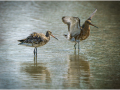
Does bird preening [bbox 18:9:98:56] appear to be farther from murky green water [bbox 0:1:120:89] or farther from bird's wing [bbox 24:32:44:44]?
murky green water [bbox 0:1:120:89]

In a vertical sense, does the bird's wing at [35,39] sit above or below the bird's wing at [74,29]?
below

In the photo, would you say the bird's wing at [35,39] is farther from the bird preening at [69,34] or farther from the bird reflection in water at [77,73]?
the bird reflection in water at [77,73]

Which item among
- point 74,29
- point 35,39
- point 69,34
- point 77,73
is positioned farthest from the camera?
point 69,34

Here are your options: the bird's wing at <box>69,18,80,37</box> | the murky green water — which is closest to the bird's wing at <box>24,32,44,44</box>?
the murky green water

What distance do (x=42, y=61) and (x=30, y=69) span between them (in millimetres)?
923

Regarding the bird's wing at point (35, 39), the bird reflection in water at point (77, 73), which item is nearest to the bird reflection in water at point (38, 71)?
the bird reflection in water at point (77, 73)

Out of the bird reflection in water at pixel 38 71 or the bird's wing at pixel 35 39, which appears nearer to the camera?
the bird reflection in water at pixel 38 71

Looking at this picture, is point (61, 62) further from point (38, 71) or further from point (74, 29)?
point (74, 29)

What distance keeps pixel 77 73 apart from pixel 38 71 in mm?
1032

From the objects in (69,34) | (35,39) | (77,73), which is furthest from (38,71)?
(69,34)

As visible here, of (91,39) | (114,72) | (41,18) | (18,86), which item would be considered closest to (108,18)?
(41,18)

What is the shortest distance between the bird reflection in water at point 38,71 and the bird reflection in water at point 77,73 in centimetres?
51

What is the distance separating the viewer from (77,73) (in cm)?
738

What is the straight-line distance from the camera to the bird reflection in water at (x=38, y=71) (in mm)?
6954
